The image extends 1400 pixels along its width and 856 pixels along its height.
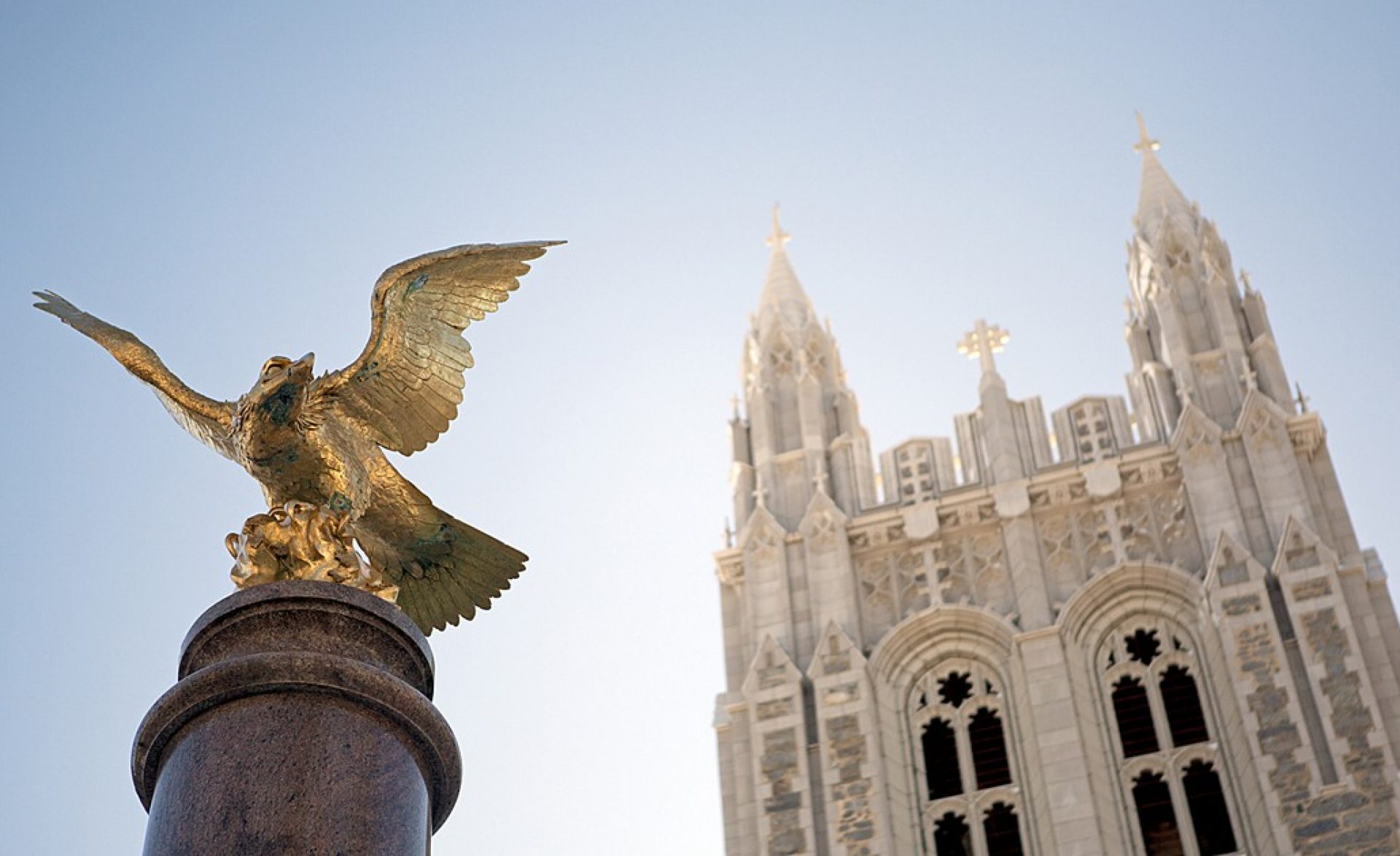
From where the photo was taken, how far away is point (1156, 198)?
44375 mm

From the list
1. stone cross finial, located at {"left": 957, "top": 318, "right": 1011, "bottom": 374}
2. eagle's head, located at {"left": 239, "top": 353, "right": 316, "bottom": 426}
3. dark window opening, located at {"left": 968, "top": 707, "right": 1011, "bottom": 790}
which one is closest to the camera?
eagle's head, located at {"left": 239, "top": 353, "right": 316, "bottom": 426}

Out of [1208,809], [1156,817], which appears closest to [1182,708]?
[1208,809]

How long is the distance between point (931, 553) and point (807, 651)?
127 inches

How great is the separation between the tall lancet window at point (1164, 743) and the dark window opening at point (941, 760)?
277 centimetres

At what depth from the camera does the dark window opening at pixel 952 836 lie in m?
34.2

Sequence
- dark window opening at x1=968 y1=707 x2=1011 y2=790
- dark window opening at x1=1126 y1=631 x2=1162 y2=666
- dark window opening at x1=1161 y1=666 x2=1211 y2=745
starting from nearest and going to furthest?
dark window opening at x1=1161 y1=666 x2=1211 y2=745 → dark window opening at x1=968 y1=707 x2=1011 y2=790 → dark window opening at x1=1126 y1=631 x2=1162 y2=666

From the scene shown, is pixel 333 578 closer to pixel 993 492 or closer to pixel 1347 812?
pixel 1347 812

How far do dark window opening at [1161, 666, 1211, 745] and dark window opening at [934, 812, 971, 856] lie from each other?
378 centimetres

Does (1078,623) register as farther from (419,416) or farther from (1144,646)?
(419,416)

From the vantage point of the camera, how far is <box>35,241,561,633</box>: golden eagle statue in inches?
383

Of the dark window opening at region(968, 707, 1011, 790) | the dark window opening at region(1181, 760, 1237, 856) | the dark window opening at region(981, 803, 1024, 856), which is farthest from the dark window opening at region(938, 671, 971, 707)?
the dark window opening at region(1181, 760, 1237, 856)

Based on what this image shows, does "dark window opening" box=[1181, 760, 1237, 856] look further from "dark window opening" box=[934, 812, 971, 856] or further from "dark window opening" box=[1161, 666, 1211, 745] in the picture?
"dark window opening" box=[934, 812, 971, 856]

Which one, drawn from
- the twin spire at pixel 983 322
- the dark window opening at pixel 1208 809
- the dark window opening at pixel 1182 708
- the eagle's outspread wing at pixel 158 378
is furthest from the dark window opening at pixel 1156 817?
the eagle's outspread wing at pixel 158 378

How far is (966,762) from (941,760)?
585 mm
